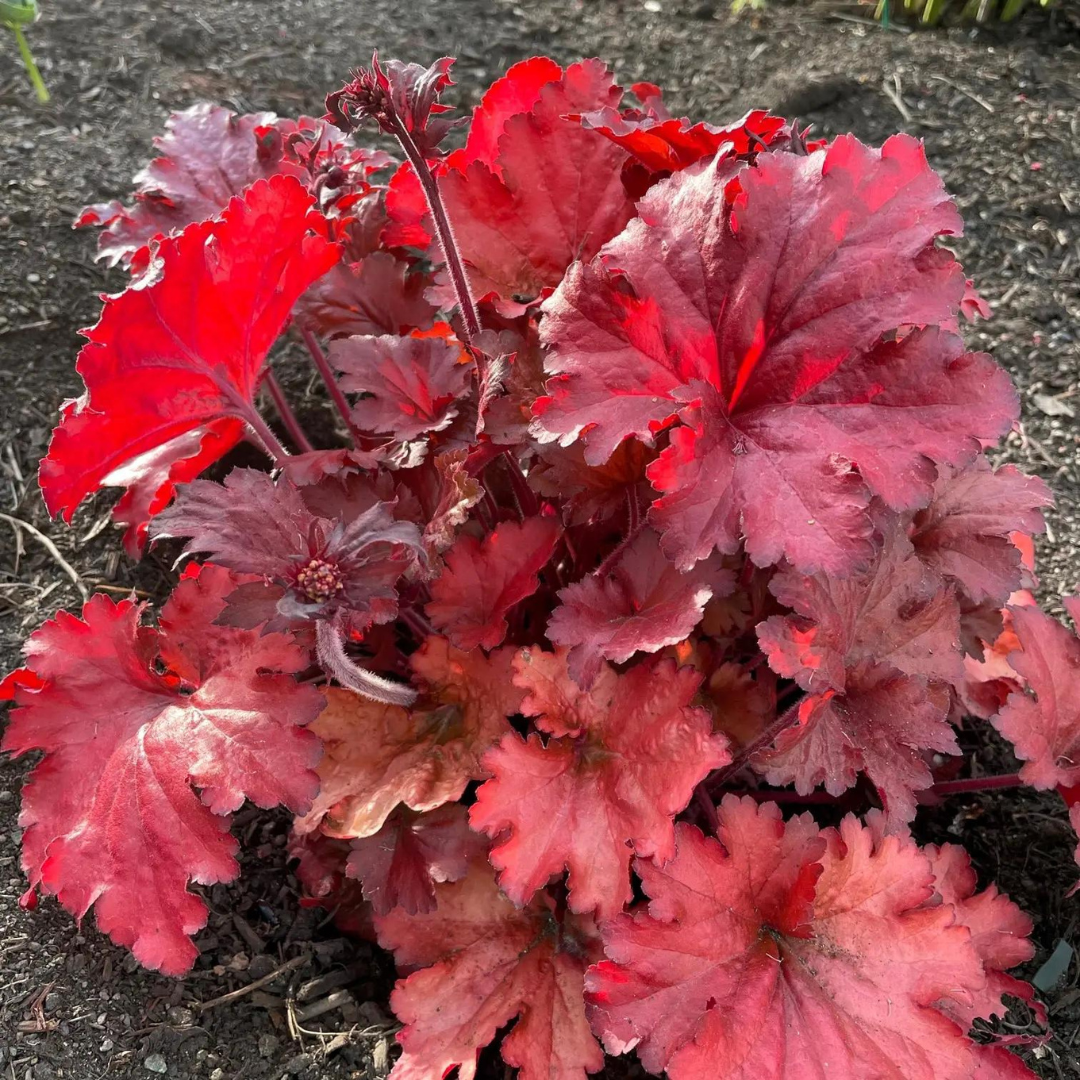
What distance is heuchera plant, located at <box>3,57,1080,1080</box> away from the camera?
51.6 inches

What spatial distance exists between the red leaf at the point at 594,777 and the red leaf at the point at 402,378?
41cm

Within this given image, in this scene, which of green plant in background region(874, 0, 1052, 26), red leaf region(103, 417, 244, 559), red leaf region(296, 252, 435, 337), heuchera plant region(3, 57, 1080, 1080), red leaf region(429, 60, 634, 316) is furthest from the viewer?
green plant in background region(874, 0, 1052, 26)

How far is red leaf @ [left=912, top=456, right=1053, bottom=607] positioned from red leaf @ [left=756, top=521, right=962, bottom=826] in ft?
0.25

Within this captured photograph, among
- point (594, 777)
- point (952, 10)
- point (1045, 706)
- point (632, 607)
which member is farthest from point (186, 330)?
point (952, 10)

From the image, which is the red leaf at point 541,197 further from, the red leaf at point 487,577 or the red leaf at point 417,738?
the red leaf at point 417,738

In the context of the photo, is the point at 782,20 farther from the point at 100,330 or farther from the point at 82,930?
the point at 82,930

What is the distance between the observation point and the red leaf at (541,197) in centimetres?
164

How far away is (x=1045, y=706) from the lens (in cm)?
157

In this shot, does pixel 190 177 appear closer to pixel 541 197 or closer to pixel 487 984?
pixel 541 197

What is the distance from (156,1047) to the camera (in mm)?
1536

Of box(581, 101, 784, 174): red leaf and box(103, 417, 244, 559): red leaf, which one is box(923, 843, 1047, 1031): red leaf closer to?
box(581, 101, 784, 174): red leaf

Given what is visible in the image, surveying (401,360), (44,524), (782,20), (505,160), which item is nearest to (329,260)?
(401,360)

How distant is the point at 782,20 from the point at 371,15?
1.30 metres

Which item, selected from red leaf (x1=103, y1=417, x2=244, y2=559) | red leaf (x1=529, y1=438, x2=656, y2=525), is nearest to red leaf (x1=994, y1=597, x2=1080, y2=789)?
red leaf (x1=529, y1=438, x2=656, y2=525)
